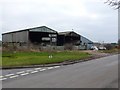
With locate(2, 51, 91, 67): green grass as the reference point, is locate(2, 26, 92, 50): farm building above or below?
above

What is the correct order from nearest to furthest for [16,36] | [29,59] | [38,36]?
[29,59] < [38,36] < [16,36]

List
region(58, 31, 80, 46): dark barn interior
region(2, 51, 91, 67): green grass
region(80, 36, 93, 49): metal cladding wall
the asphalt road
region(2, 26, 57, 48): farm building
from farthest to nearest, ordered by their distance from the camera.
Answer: region(80, 36, 93, 49): metal cladding wall, region(58, 31, 80, 46): dark barn interior, region(2, 26, 57, 48): farm building, region(2, 51, 91, 67): green grass, the asphalt road

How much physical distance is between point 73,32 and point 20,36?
1802cm

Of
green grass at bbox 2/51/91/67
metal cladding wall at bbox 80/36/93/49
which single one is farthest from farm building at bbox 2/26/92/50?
green grass at bbox 2/51/91/67

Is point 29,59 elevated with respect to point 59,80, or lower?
elevated

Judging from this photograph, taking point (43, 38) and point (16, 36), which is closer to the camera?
point (43, 38)

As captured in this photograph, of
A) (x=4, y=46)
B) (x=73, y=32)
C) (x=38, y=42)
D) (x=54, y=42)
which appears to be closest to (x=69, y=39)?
(x=73, y=32)

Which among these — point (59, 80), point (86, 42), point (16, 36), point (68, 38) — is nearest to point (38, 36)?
point (16, 36)

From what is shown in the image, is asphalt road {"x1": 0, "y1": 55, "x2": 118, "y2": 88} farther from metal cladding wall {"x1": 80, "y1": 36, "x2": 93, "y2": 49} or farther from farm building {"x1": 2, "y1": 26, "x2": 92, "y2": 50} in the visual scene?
Result: metal cladding wall {"x1": 80, "y1": 36, "x2": 93, "y2": 49}

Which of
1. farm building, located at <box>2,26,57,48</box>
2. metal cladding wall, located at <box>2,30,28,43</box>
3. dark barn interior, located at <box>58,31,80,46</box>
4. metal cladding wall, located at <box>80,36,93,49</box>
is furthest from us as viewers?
metal cladding wall, located at <box>80,36,93,49</box>

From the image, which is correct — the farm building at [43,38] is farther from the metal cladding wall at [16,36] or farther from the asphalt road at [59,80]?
the asphalt road at [59,80]

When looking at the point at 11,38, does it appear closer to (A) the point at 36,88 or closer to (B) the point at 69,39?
(B) the point at 69,39

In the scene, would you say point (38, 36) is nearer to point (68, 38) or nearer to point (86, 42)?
point (68, 38)

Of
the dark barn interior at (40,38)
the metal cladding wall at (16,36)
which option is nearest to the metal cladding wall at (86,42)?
the dark barn interior at (40,38)
